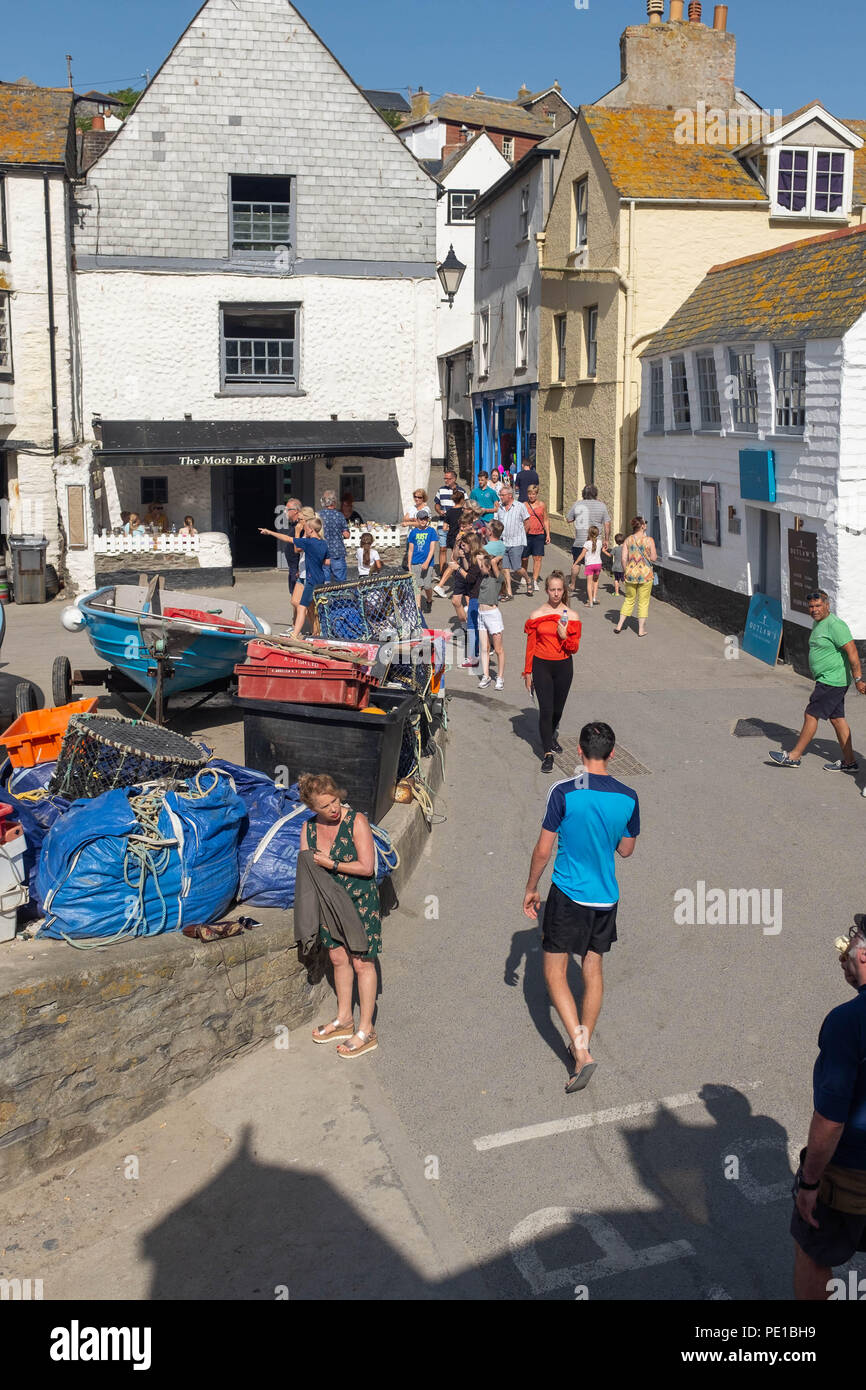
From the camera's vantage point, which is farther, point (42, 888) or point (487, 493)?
point (487, 493)

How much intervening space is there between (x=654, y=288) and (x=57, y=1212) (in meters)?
19.8

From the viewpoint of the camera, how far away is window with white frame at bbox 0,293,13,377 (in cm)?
2262

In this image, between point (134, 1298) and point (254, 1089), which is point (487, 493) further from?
point (134, 1298)

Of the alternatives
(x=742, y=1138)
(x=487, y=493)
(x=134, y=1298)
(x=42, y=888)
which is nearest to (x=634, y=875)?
(x=742, y=1138)

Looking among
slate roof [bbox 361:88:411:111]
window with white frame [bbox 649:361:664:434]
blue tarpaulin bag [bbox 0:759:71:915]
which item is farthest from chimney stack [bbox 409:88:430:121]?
blue tarpaulin bag [bbox 0:759:71:915]

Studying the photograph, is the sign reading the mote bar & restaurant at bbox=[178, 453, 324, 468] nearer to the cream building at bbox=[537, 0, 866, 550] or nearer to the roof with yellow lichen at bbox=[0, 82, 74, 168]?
the roof with yellow lichen at bbox=[0, 82, 74, 168]

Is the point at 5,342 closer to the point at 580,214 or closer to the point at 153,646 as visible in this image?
the point at 580,214

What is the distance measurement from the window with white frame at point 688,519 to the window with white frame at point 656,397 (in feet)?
4.15

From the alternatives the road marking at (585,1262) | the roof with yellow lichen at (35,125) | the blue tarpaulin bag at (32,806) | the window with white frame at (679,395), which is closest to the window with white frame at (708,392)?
the window with white frame at (679,395)

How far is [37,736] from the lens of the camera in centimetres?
983

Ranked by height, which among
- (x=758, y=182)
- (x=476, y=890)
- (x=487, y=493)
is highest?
(x=758, y=182)

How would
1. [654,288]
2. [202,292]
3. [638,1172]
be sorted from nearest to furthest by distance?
[638,1172] → [654,288] → [202,292]

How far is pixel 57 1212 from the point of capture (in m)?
5.92

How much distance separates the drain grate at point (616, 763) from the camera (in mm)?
11664
